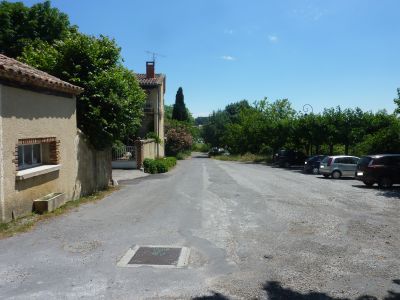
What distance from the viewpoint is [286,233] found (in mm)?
8805

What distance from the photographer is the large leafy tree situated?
1549 cm

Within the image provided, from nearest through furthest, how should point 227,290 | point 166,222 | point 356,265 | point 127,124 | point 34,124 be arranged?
point 227,290 → point 356,265 → point 166,222 → point 34,124 → point 127,124

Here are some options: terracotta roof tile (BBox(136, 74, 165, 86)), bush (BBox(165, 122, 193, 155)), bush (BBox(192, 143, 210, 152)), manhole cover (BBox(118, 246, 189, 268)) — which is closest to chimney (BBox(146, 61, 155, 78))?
terracotta roof tile (BBox(136, 74, 165, 86))

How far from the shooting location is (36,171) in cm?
1041

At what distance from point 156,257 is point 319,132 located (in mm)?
32800

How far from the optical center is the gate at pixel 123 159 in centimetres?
2925

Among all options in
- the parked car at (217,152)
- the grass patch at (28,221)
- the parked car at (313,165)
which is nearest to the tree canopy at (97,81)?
the grass patch at (28,221)

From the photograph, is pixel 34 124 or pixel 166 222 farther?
pixel 34 124

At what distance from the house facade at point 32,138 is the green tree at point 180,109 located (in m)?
63.9

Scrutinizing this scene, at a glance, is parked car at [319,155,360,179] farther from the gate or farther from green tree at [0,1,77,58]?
green tree at [0,1,77,58]

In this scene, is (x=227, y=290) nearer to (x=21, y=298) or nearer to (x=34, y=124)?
(x=21, y=298)

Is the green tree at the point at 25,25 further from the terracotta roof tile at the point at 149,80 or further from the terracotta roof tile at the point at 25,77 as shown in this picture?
the terracotta roof tile at the point at 25,77

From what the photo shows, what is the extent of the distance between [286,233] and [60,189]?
683 cm

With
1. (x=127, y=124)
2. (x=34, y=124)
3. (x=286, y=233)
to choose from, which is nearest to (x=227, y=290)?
(x=286, y=233)
